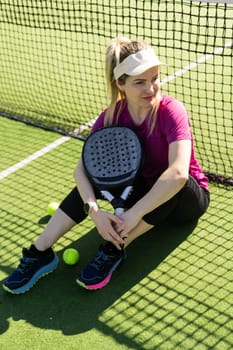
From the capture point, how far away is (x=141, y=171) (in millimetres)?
2723

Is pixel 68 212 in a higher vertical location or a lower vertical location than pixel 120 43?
lower

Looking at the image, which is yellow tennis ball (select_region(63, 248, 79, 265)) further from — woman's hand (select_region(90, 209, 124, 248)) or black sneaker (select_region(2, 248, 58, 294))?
woman's hand (select_region(90, 209, 124, 248))

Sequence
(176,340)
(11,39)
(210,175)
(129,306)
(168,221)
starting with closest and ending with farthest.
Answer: (176,340)
(129,306)
(168,221)
(210,175)
(11,39)

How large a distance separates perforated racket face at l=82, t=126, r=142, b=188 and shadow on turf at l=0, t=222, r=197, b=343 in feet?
1.55

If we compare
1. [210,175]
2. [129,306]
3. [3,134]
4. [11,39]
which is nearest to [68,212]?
[129,306]

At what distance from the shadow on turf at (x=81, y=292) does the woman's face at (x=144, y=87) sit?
2.62ft

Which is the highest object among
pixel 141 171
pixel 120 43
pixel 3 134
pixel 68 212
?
pixel 120 43

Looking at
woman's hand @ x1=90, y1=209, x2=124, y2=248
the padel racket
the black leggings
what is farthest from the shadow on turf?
the padel racket

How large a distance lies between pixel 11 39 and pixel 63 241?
4615 mm

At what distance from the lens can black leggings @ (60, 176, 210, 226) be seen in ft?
8.71

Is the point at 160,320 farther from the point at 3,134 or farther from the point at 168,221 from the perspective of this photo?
the point at 3,134

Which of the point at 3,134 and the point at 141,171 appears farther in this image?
the point at 3,134

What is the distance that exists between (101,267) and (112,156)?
0.58 meters

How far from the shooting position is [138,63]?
2.53m
